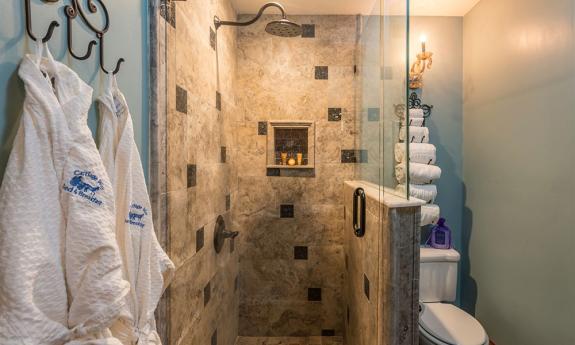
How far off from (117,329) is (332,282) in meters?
1.80

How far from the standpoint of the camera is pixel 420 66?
2227mm

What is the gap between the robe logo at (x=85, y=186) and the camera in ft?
1.73

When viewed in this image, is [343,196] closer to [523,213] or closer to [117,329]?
[523,213]

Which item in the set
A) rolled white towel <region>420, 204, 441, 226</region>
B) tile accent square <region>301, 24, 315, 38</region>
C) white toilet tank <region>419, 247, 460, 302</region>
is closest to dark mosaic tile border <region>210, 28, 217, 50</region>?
tile accent square <region>301, 24, 315, 38</region>

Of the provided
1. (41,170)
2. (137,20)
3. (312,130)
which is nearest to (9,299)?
(41,170)

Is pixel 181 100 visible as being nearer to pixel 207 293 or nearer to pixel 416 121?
pixel 207 293

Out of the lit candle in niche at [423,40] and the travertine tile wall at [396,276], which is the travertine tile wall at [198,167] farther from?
the lit candle in niche at [423,40]

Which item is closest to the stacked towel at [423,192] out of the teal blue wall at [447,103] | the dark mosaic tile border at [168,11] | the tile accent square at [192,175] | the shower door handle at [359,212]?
the teal blue wall at [447,103]

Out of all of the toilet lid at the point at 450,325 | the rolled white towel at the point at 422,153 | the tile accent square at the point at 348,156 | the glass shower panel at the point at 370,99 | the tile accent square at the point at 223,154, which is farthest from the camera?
the tile accent square at the point at 348,156

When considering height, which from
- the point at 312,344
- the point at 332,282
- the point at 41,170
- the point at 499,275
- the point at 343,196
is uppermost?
the point at 41,170

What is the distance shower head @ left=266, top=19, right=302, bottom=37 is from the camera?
1.58m

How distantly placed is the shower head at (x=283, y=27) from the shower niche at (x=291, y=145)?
644 millimetres

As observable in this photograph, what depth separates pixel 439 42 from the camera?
2293mm

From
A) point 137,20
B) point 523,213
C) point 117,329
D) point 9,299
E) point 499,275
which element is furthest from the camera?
point 499,275
